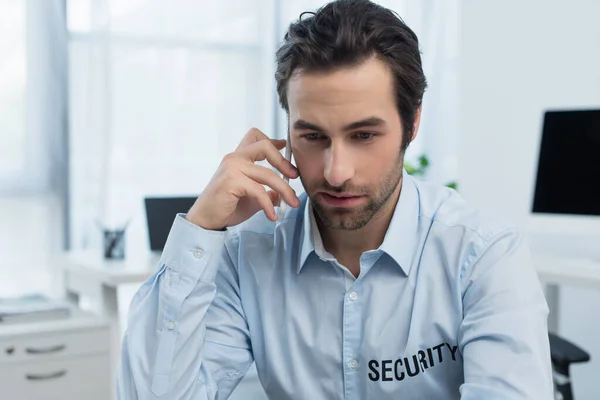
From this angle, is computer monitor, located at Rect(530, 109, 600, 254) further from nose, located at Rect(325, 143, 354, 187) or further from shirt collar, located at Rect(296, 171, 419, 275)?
nose, located at Rect(325, 143, 354, 187)

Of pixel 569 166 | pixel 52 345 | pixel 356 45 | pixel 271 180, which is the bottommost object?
pixel 52 345

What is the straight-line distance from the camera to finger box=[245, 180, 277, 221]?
1.30m

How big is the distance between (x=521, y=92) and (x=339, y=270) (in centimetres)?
235

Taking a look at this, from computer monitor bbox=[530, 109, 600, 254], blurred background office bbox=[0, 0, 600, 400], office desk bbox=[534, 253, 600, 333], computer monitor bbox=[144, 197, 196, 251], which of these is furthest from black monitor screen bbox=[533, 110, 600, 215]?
computer monitor bbox=[144, 197, 196, 251]

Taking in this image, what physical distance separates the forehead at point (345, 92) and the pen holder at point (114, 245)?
1.76m

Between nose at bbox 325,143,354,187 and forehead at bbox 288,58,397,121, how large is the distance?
5cm

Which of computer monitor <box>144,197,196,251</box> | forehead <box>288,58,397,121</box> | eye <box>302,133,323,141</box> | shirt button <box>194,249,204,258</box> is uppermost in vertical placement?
forehead <box>288,58,397,121</box>

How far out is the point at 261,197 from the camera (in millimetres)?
1299

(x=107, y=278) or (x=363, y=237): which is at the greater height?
(x=363, y=237)

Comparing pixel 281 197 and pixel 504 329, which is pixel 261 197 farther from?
pixel 504 329

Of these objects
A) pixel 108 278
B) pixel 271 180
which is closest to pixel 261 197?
pixel 271 180

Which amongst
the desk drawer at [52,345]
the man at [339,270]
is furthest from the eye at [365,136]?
the desk drawer at [52,345]

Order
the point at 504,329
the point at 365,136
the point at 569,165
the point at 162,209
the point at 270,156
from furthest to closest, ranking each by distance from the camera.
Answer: the point at 162,209 < the point at 569,165 < the point at 270,156 < the point at 365,136 < the point at 504,329

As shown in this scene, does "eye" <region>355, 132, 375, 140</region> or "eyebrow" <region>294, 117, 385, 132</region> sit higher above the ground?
"eyebrow" <region>294, 117, 385, 132</region>
